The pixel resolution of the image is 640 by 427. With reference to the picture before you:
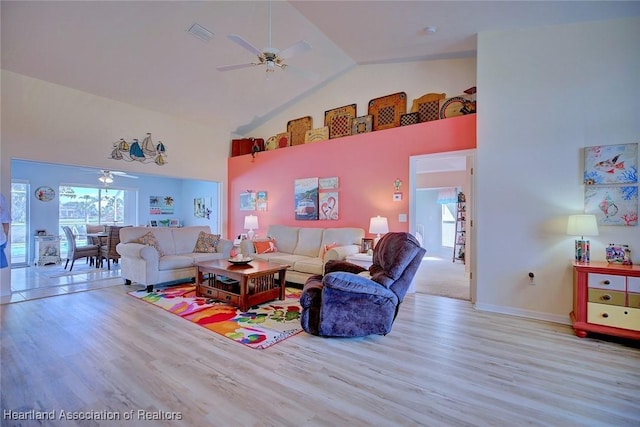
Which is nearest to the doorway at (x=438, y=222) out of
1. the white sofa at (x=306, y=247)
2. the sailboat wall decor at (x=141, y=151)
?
the white sofa at (x=306, y=247)

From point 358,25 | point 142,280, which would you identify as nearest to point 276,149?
point 358,25

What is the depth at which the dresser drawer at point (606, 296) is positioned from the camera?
113 inches

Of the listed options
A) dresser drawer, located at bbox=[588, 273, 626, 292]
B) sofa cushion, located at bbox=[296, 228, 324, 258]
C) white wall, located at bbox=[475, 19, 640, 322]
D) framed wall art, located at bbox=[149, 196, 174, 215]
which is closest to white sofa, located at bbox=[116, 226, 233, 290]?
sofa cushion, located at bbox=[296, 228, 324, 258]

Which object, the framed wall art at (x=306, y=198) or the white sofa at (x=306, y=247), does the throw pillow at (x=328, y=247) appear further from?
the framed wall art at (x=306, y=198)

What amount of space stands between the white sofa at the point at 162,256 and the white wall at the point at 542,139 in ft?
14.6

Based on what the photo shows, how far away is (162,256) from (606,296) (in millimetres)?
5865

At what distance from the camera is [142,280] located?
4.50 metres

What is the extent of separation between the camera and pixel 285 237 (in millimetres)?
5719

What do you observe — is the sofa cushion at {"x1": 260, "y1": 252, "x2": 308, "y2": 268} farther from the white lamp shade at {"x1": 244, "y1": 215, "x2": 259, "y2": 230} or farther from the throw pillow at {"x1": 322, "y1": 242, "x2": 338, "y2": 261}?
the white lamp shade at {"x1": 244, "y1": 215, "x2": 259, "y2": 230}

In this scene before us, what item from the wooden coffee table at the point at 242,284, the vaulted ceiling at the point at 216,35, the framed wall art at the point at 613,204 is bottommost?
the wooden coffee table at the point at 242,284

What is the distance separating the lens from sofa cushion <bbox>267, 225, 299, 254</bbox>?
5613 mm

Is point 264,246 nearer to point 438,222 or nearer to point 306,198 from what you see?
point 306,198

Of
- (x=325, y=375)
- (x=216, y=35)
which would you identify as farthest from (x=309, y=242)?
(x=216, y=35)

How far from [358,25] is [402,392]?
439 centimetres
